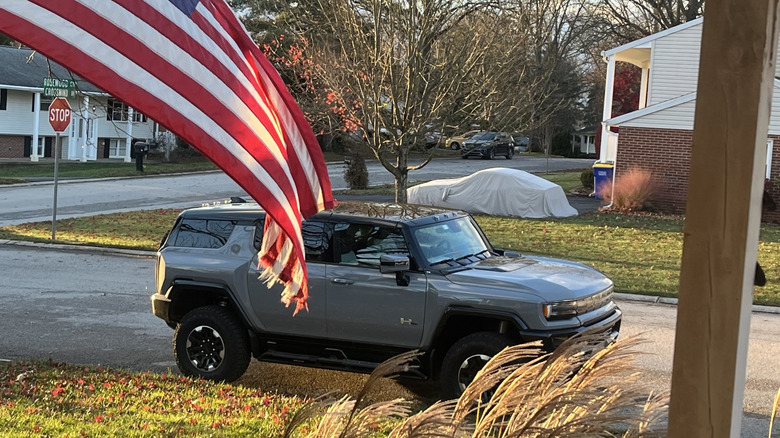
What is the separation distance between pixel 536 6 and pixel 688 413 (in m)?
26.2

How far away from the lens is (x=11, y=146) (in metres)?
47.7

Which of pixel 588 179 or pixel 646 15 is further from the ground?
pixel 646 15

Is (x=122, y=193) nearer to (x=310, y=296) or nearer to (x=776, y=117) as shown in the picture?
(x=776, y=117)

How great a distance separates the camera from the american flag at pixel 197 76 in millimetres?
3379

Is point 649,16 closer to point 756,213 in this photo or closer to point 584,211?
point 584,211

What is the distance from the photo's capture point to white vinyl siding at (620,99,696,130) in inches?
1080

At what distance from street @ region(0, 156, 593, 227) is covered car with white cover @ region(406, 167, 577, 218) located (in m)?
7.87

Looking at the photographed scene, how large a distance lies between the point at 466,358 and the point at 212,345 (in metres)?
2.61

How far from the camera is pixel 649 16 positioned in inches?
2031

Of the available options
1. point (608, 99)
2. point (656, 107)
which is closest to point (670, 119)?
point (656, 107)

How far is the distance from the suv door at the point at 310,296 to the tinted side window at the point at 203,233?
424mm

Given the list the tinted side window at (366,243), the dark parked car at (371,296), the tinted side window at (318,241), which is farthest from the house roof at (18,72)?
the tinted side window at (366,243)

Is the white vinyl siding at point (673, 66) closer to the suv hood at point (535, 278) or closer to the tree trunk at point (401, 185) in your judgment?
the tree trunk at point (401, 185)

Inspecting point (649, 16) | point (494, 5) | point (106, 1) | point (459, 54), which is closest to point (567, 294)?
point (106, 1)
